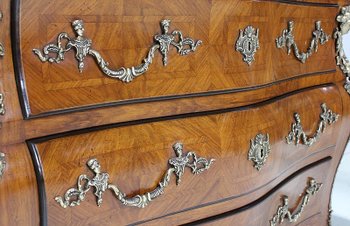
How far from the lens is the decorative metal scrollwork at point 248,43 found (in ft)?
2.63

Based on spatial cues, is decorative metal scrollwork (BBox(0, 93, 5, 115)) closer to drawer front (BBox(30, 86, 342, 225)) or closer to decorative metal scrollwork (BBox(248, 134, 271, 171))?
drawer front (BBox(30, 86, 342, 225))

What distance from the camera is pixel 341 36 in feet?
3.72

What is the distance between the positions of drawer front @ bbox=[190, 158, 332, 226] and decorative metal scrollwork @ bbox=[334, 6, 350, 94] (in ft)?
0.71

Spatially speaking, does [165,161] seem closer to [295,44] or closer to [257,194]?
[257,194]

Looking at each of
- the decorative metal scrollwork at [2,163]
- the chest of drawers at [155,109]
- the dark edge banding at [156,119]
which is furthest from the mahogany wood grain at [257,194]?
the decorative metal scrollwork at [2,163]

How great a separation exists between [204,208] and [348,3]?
24.3 inches

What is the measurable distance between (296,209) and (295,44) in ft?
1.22

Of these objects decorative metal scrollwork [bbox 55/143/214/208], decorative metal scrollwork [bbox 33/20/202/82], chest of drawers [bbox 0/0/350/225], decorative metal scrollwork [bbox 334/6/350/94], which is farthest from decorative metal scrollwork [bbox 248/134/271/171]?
decorative metal scrollwork [bbox 334/6/350/94]

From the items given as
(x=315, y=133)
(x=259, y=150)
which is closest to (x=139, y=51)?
(x=259, y=150)

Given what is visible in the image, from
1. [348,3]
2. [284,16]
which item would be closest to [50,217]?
[284,16]

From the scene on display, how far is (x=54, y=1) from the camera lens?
562mm

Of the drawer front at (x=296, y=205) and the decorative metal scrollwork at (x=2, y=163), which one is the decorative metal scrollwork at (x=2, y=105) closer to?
the decorative metal scrollwork at (x=2, y=163)

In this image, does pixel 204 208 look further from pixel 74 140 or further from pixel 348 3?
pixel 348 3

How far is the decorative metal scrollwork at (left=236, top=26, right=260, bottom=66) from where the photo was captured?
0.80 meters
